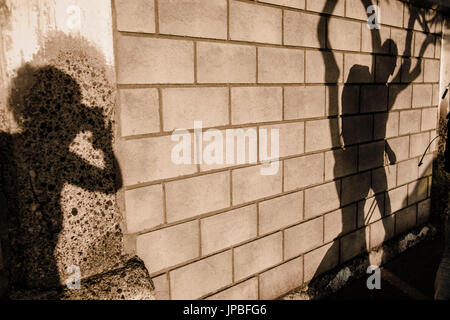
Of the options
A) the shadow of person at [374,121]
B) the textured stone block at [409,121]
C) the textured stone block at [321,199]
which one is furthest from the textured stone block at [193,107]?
the textured stone block at [409,121]

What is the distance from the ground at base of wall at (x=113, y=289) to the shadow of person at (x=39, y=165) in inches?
2.6

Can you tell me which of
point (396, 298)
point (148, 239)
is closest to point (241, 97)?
point (148, 239)

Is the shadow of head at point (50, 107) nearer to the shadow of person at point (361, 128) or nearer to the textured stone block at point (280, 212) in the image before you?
the textured stone block at point (280, 212)

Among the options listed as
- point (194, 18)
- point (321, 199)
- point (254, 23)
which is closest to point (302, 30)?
point (254, 23)

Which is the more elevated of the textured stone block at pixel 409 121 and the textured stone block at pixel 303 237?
the textured stone block at pixel 409 121

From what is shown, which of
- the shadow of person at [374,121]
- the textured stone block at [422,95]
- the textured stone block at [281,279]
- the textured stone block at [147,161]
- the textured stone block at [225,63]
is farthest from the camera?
the textured stone block at [422,95]

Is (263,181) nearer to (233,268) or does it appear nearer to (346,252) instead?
(233,268)

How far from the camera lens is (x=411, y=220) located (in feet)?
15.1

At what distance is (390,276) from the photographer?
12.7 feet

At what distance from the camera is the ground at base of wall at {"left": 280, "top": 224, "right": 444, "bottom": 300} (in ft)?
11.0

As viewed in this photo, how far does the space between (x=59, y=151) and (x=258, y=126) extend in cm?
148

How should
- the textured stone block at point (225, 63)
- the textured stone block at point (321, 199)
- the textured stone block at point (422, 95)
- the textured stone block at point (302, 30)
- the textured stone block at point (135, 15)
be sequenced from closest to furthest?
the textured stone block at point (135, 15), the textured stone block at point (225, 63), the textured stone block at point (302, 30), the textured stone block at point (321, 199), the textured stone block at point (422, 95)

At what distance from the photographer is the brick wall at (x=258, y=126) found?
2.12m

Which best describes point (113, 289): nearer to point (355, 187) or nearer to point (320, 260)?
point (320, 260)
